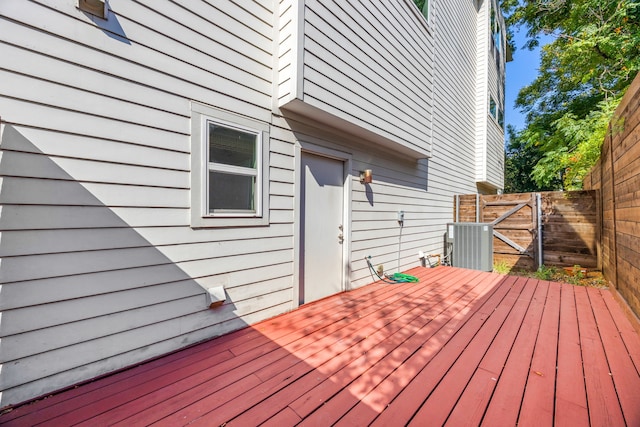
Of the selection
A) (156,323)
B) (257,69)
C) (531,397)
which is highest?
(257,69)

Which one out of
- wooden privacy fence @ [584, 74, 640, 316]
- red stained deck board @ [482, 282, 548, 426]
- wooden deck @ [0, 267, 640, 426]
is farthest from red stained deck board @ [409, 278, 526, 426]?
wooden privacy fence @ [584, 74, 640, 316]

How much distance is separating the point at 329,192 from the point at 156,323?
7.99 ft

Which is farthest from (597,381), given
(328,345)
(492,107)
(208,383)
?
(492,107)

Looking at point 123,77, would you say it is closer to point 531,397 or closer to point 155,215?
point 155,215

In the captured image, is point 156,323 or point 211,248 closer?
point 156,323

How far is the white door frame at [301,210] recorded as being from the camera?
313 centimetres

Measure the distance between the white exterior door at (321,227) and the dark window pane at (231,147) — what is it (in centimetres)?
79

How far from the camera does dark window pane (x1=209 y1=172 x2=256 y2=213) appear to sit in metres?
2.46

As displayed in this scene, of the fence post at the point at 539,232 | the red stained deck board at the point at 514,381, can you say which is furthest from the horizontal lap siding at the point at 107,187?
the fence post at the point at 539,232

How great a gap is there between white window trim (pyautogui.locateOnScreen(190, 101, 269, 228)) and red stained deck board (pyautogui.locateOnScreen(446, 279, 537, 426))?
2167mm

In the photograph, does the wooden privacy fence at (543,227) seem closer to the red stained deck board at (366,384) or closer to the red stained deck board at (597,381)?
the red stained deck board at (597,381)

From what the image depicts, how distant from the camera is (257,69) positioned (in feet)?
9.00

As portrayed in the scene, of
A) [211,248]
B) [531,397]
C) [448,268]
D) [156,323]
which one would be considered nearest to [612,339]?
[531,397]

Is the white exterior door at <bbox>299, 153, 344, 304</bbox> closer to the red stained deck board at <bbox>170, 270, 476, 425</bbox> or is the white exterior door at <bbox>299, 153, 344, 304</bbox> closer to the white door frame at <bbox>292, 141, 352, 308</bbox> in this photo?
the white door frame at <bbox>292, 141, 352, 308</bbox>
